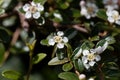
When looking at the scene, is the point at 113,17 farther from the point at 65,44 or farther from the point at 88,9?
the point at 65,44

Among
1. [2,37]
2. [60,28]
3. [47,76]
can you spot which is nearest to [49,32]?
[60,28]

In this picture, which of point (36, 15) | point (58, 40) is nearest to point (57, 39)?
point (58, 40)

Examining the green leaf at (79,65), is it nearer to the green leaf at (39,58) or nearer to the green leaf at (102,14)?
the green leaf at (39,58)

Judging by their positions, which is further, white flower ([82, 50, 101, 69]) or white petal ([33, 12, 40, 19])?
white petal ([33, 12, 40, 19])

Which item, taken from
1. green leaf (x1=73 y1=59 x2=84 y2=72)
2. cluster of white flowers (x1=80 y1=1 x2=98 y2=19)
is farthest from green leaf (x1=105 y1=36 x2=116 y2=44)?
cluster of white flowers (x1=80 y1=1 x2=98 y2=19)

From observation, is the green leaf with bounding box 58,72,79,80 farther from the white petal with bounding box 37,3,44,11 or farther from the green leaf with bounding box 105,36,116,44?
the white petal with bounding box 37,3,44,11
